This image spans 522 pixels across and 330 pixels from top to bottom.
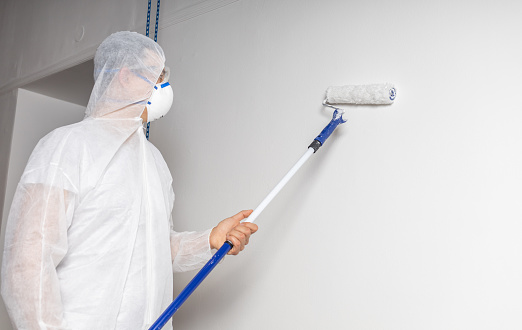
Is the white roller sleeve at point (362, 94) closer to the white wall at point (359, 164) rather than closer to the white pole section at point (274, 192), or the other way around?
the white wall at point (359, 164)

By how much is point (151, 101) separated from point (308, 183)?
0.47 meters

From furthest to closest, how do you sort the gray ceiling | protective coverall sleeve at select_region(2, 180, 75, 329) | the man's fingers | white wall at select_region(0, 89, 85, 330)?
white wall at select_region(0, 89, 85, 330) < the gray ceiling < the man's fingers < protective coverall sleeve at select_region(2, 180, 75, 329)

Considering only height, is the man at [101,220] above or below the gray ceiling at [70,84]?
below

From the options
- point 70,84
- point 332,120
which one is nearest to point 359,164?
point 332,120

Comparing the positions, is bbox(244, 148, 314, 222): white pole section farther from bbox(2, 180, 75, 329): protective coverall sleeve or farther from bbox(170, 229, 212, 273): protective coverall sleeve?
bbox(2, 180, 75, 329): protective coverall sleeve

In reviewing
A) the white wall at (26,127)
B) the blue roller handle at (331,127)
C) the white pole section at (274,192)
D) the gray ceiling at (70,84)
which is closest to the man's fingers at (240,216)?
the white pole section at (274,192)

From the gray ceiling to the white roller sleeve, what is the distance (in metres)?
1.61

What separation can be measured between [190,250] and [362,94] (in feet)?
2.01

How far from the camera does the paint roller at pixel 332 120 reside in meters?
1.15

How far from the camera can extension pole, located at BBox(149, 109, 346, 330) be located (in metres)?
1.09

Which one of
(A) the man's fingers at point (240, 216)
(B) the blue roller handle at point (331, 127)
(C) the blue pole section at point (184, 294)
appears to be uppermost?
(B) the blue roller handle at point (331, 127)

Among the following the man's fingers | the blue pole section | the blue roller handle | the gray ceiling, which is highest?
the gray ceiling

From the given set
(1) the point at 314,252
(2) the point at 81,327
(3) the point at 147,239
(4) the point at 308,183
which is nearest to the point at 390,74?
(4) the point at 308,183

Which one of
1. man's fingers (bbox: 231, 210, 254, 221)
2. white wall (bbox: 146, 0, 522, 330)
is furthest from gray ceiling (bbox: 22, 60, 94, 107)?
man's fingers (bbox: 231, 210, 254, 221)
